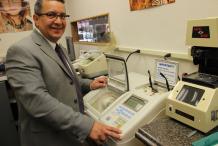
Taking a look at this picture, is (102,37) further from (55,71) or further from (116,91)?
(55,71)

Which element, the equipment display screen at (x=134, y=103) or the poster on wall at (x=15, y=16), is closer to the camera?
the equipment display screen at (x=134, y=103)

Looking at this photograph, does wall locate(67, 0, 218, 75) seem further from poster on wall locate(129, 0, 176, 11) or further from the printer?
the printer

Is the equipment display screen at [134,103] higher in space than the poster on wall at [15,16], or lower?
lower

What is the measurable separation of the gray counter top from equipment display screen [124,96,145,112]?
138 millimetres

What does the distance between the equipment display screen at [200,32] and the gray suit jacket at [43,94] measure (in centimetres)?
71


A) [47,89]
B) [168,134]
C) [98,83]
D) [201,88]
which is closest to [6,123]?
[98,83]

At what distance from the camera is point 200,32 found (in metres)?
1.14

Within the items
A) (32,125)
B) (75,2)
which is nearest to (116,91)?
(32,125)

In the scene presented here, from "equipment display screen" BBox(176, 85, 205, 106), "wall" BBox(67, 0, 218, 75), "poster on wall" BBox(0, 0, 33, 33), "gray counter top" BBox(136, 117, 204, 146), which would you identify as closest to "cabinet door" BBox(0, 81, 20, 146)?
"poster on wall" BBox(0, 0, 33, 33)

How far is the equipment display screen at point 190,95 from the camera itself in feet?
3.52

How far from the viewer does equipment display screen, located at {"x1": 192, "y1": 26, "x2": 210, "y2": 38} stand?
1.10m

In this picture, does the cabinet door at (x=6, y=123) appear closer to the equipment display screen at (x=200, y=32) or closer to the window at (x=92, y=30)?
the window at (x=92, y=30)

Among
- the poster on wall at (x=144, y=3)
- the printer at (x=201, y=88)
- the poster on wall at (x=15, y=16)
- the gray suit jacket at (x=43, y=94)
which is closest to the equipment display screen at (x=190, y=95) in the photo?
the printer at (x=201, y=88)

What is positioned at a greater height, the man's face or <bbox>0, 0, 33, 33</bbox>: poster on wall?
<bbox>0, 0, 33, 33</bbox>: poster on wall
